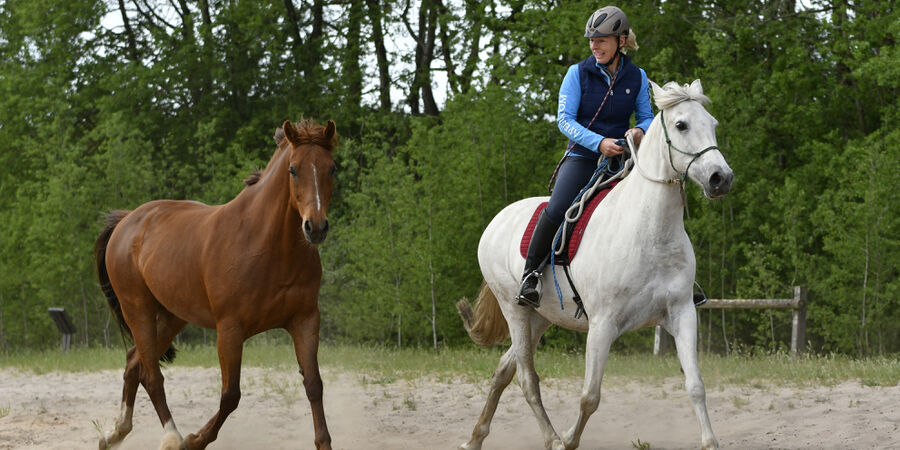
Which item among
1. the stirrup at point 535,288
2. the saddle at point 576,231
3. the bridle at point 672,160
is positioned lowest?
the stirrup at point 535,288

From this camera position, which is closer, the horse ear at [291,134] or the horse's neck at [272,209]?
the horse ear at [291,134]

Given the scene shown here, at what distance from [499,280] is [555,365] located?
5331 millimetres

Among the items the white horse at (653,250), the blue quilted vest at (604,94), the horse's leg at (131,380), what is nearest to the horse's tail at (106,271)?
the horse's leg at (131,380)

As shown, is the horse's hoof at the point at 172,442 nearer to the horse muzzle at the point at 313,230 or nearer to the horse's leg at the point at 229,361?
the horse's leg at the point at 229,361

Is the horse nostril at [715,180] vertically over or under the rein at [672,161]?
under

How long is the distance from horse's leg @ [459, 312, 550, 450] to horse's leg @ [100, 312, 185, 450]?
268cm

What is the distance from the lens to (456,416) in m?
8.98

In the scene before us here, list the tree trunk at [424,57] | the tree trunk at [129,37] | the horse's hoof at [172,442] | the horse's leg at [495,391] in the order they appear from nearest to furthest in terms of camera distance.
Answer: the horse's hoof at [172,442] → the horse's leg at [495,391] → the tree trunk at [424,57] → the tree trunk at [129,37]

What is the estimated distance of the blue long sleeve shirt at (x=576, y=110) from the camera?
6.15m

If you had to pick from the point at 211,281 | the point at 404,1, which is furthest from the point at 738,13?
the point at 211,281

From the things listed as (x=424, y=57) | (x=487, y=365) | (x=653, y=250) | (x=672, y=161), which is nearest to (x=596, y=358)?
(x=653, y=250)

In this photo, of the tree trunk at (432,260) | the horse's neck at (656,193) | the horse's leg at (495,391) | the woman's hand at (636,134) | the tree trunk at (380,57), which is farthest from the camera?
the tree trunk at (380,57)

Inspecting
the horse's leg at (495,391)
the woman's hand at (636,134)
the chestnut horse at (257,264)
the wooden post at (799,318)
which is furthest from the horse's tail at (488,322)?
the wooden post at (799,318)

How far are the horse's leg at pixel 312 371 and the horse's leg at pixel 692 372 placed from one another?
2.34 meters
